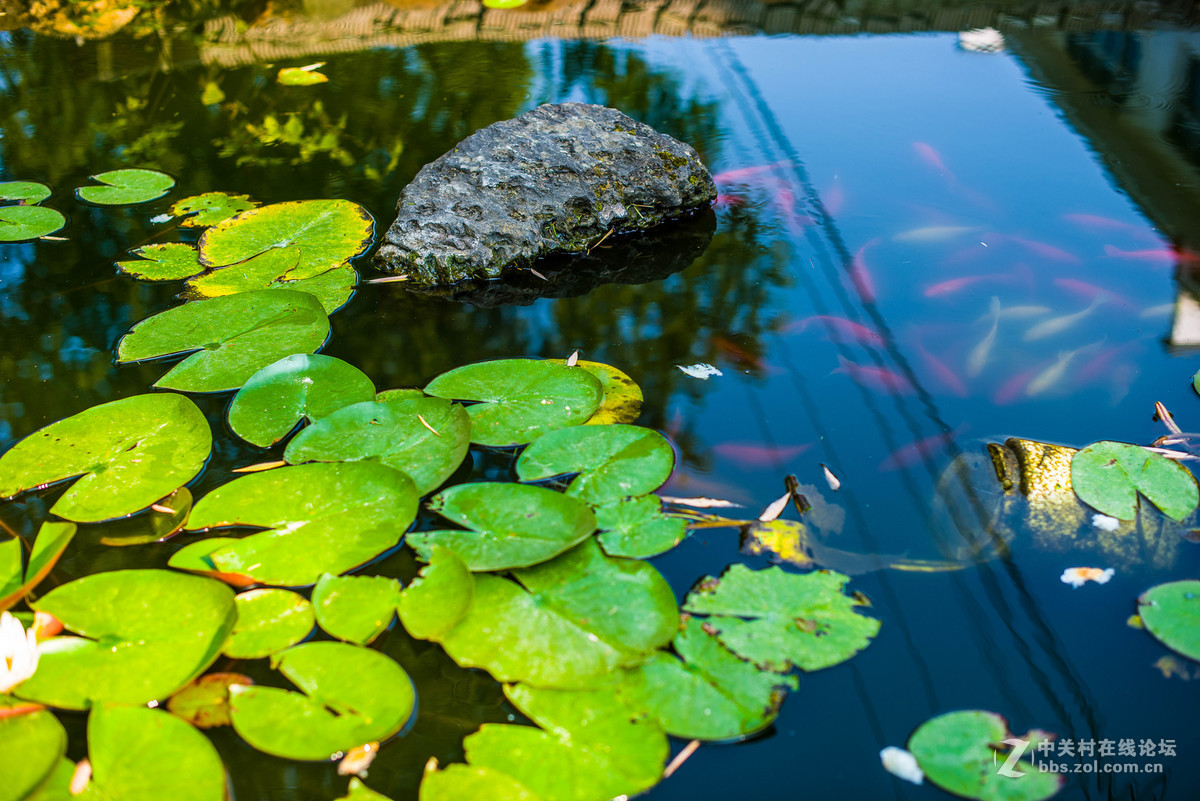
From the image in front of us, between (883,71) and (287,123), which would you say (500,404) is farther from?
(883,71)

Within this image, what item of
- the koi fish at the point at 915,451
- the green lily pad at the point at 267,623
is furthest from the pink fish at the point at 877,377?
the green lily pad at the point at 267,623

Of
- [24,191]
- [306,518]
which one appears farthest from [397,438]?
[24,191]

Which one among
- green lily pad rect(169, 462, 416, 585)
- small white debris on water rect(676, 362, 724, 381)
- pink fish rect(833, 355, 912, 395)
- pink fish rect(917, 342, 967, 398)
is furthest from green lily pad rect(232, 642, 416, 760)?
pink fish rect(917, 342, 967, 398)

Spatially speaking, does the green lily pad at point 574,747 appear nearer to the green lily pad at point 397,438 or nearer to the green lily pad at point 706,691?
the green lily pad at point 706,691

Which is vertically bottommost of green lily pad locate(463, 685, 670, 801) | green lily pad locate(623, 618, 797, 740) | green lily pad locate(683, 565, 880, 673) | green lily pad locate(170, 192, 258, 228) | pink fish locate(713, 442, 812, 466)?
green lily pad locate(463, 685, 670, 801)

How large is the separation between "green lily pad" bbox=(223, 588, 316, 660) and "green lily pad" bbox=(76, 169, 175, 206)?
147cm

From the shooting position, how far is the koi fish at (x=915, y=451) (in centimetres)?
127

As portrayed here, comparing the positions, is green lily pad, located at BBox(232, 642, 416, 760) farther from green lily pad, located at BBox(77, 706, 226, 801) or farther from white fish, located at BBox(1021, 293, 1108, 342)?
white fish, located at BBox(1021, 293, 1108, 342)

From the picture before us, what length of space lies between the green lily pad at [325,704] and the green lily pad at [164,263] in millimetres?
1129

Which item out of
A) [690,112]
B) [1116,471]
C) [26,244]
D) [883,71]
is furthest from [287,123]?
[1116,471]

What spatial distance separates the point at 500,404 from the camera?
1365 mm

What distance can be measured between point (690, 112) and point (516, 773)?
2072 mm

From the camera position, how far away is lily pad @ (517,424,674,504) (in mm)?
1195

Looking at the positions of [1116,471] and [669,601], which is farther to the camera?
[1116,471]
